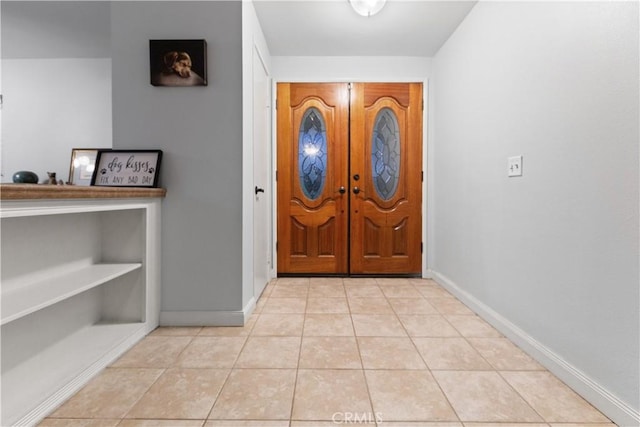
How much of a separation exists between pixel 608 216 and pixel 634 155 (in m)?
0.25

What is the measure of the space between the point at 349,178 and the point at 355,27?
142cm

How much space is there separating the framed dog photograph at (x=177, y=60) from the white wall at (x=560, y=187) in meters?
1.96

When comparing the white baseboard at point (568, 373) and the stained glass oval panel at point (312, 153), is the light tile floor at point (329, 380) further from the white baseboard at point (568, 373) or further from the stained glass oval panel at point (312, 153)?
the stained glass oval panel at point (312, 153)

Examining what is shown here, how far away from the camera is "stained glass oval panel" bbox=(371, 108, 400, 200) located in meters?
3.40

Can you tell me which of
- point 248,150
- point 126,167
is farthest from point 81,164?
point 248,150

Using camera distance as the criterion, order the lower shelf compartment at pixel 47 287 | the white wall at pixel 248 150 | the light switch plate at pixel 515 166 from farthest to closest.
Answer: the white wall at pixel 248 150 → the light switch plate at pixel 515 166 → the lower shelf compartment at pixel 47 287

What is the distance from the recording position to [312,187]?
3404mm

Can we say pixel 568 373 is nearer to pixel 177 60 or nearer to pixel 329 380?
pixel 329 380

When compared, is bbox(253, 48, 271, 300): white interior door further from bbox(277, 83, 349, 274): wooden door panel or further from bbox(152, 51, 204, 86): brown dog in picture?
bbox(152, 51, 204, 86): brown dog in picture

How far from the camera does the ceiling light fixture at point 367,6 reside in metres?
2.33

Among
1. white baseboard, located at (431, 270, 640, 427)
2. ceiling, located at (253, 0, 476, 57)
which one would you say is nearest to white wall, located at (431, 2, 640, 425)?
white baseboard, located at (431, 270, 640, 427)

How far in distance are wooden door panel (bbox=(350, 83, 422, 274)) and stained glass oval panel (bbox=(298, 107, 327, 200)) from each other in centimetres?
32

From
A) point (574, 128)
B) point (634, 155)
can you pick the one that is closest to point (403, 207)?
point (574, 128)

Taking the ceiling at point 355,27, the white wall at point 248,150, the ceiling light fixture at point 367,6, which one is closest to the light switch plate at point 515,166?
the ceiling at point 355,27
